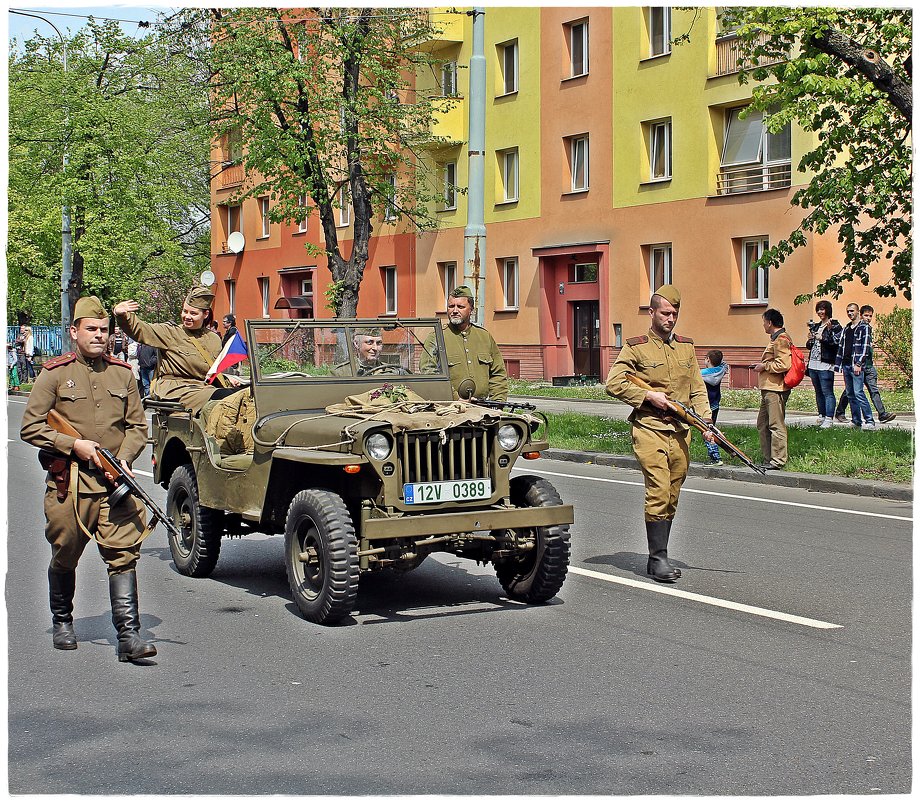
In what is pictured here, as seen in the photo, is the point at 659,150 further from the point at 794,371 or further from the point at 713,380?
the point at 794,371

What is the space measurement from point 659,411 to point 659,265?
25.3m

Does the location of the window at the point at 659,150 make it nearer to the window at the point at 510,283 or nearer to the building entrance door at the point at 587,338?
the building entrance door at the point at 587,338

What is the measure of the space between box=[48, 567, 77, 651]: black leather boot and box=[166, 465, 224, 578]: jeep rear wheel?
161 cm

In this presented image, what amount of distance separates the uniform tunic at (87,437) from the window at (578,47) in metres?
30.0

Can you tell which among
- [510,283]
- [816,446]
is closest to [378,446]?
[816,446]

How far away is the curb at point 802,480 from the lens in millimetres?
13406

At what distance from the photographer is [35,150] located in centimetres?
3953

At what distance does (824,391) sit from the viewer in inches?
780

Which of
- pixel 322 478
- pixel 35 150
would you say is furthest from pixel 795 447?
pixel 35 150

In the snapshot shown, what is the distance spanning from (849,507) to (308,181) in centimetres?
1980

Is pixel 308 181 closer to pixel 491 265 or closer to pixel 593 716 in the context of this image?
pixel 491 265

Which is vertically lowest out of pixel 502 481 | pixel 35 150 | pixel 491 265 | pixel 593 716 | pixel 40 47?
pixel 593 716

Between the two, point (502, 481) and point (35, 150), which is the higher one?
point (35, 150)

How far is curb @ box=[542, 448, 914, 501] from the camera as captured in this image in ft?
44.0
